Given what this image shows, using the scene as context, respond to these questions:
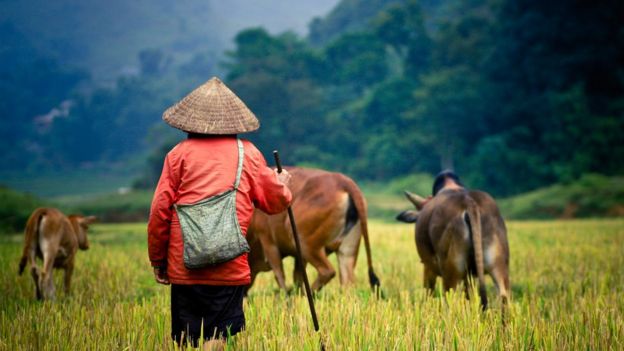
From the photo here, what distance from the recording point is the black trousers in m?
3.84

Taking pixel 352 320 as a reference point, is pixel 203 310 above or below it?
above

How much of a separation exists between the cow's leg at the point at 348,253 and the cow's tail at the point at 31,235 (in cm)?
347

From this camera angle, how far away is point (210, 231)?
3.69 meters

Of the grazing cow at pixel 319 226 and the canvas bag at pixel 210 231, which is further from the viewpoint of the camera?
the grazing cow at pixel 319 226

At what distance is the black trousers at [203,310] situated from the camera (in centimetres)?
384

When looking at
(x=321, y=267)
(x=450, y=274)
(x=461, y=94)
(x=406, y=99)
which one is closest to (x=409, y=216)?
(x=321, y=267)

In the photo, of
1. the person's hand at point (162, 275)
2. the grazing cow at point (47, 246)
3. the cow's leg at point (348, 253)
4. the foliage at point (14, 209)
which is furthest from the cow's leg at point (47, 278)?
the foliage at point (14, 209)

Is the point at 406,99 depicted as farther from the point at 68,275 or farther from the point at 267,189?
the point at 267,189

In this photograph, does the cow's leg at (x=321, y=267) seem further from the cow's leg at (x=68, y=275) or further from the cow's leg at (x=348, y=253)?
the cow's leg at (x=68, y=275)

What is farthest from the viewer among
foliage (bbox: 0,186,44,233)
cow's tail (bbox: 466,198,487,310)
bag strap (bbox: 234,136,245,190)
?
foliage (bbox: 0,186,44,233)

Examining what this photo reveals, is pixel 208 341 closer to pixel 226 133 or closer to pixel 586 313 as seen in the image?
pixel 226 133

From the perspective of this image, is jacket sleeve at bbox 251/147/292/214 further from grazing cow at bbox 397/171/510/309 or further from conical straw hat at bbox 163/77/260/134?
grazing cow at bbox 397/171/510/309

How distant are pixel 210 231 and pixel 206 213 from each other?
0.36 feet

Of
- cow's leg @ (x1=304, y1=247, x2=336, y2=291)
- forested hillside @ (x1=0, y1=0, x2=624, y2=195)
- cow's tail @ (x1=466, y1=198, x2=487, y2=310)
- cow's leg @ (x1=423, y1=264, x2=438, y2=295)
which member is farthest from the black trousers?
forested hillside @ (x1=0, y1=0, x2=624, y2=195)
